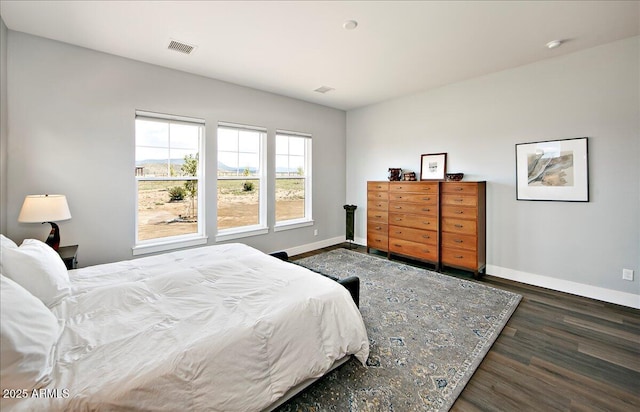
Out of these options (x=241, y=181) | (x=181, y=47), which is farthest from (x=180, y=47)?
(x=241, y=181)

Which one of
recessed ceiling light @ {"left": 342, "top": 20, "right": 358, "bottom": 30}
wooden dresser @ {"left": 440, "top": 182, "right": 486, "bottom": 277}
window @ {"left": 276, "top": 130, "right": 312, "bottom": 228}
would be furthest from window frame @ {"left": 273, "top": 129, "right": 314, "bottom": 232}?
recessed ceiling light @ {"left": 342, "top": 20, "right": 358, "bottom": 30}

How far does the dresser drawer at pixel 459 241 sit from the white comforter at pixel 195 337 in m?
2.67

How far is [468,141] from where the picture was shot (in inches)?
169

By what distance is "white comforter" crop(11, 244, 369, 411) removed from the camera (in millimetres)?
1169

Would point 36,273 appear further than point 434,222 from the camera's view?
No

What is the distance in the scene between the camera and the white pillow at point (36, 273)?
1.58 meters

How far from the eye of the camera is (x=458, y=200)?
4.01m

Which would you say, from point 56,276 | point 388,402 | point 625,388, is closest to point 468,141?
point 625,388

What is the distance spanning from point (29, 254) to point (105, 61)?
8.55 feet

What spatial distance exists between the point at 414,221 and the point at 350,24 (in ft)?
9.75

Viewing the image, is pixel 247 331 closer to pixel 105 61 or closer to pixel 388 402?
pixel 388 402

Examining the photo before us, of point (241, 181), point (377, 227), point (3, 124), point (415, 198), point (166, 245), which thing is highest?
point (3, 124)

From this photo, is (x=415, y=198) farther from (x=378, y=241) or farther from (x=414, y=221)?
(x=378, y=241)

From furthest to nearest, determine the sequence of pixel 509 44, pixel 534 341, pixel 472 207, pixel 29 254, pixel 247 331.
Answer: pixel 472 207
pixel 509 44
pixel 534 341
pixel 29 254
pixel 247 331
